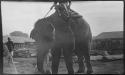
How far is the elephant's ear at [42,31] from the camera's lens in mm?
2482

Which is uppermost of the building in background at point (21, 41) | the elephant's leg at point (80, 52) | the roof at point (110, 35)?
the roof at point (110, 35)

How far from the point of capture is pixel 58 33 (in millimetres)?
2482

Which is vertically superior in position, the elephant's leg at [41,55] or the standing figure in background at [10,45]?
the standing figure in background at [10,45]

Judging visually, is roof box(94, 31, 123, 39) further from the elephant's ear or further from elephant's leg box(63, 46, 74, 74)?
the elephant's ear

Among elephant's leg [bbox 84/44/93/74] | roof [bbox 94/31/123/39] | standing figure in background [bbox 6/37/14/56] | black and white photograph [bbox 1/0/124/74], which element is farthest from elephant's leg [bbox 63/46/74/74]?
standing figure in background [bbox 6/37/14/56]

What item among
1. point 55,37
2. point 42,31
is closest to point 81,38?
point 55,37

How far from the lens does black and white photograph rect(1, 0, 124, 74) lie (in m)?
2.48

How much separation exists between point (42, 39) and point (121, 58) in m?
0.67

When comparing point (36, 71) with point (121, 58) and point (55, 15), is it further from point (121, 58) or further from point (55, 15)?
point (121, 58)

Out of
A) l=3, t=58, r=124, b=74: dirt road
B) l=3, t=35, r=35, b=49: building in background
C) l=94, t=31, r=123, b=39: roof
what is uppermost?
l=94, t=31, r=123, b=39: roof

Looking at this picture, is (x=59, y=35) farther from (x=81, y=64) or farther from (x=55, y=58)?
(x=81, y=64)

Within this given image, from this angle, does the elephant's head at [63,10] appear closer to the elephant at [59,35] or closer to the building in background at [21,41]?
the elephant at [59,35]

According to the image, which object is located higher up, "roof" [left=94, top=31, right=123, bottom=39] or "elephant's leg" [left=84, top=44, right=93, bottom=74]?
"roof" [left=94, top=31, right=123, bottom=39]

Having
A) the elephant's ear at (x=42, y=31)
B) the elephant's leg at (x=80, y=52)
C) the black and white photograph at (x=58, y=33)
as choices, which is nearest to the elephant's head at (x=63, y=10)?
the black and white photograph at (x=58, y=33)
